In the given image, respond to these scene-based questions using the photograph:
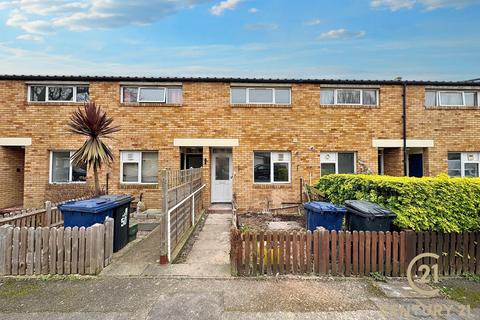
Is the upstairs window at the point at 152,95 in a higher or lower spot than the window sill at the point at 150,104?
higher

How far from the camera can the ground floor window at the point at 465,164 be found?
11.4 m

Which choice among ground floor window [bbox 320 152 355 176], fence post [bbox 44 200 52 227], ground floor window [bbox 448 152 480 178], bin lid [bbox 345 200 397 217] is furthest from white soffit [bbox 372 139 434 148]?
fence post [bbox 44 200 52 227]

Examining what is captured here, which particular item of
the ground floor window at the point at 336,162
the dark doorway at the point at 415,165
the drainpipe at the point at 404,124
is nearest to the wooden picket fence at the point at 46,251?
the ground floor window at the point at 336,162

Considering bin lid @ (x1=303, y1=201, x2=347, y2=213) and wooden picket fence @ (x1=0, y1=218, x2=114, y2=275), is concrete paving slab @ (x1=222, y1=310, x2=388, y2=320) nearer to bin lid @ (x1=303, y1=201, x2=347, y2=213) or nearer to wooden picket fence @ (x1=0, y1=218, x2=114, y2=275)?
bin lid @ (x1=303, y1=201, x2=347, y2=213)

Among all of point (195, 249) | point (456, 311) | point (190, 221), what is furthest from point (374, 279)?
point (190, 221)

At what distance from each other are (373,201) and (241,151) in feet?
19.7

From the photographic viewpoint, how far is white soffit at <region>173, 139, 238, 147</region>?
35.5 ft

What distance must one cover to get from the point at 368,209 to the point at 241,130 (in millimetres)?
6669

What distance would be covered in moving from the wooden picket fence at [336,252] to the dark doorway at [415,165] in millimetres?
7772

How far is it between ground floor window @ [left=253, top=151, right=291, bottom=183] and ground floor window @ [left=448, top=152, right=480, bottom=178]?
7.24 metres

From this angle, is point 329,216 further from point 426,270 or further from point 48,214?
point 48,214

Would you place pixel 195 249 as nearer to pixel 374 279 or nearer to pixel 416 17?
pixel 374 279

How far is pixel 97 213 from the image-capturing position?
17.5 ft

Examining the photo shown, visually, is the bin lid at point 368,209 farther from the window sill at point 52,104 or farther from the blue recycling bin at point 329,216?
the window sill at point 52,104
